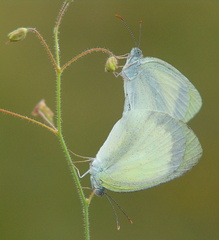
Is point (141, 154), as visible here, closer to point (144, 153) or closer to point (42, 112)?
point (144, 153)

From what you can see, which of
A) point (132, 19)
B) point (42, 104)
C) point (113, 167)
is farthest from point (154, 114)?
point (132, 19)

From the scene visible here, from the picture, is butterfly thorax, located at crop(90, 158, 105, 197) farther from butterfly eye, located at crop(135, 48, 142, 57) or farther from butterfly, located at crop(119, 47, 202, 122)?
butterfly eye, located at crop(135, 48, 142, 57)

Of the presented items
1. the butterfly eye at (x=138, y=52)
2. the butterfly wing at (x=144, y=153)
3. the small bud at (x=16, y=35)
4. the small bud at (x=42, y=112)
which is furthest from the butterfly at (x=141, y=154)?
the small bud at (x=16, y=35)

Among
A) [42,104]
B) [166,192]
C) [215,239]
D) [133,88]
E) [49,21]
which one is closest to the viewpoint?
[42,104]

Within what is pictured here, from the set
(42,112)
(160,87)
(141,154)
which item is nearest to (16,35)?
(42,112)

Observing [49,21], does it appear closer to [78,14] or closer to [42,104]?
[78,14]

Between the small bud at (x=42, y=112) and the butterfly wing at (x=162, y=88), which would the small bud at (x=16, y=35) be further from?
the butterfly wing at (x=162, y=88)
